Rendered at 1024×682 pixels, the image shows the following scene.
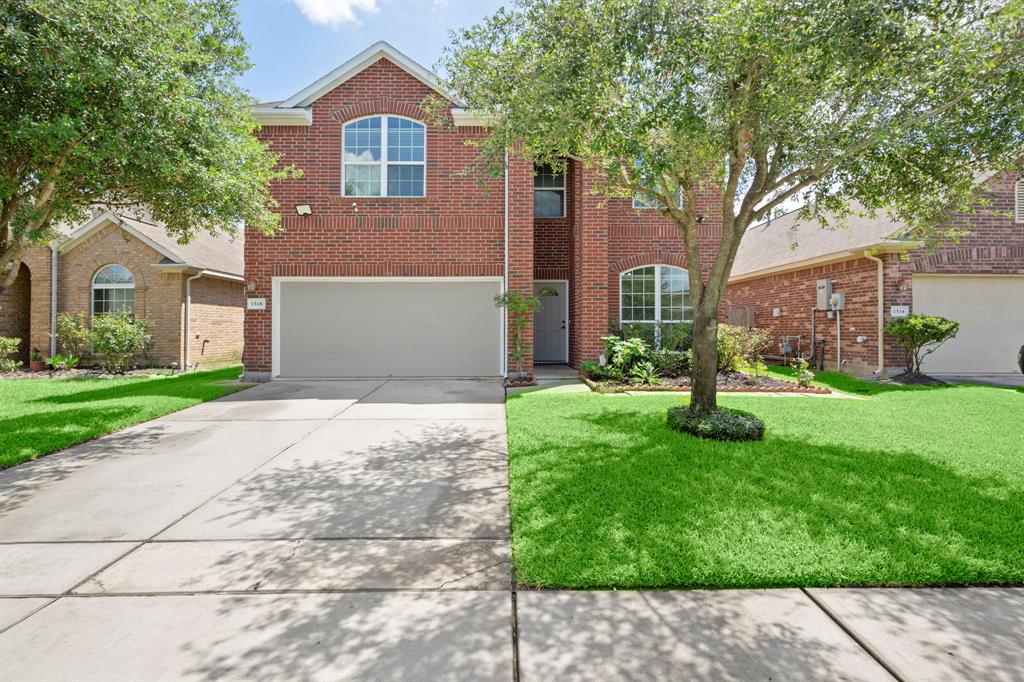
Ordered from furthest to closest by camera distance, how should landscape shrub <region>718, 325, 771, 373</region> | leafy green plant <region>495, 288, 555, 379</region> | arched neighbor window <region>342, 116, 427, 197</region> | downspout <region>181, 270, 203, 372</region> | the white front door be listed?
the white front door
downspout <region>181, 270, 203, 372</region>
arched neighbor window <region>342, 116, 427, 197</region>
landscape shrub <region>718, 325, 771, 373</region>
leafy green plant <region>495, 288, 555, 379</region>

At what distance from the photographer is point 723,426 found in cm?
562

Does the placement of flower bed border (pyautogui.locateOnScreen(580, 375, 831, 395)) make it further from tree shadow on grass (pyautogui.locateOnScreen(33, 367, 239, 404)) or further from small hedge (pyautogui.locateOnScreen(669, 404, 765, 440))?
tree shadow on grass (pyautogui.locateOnScreen(33, 367, 239, 404))

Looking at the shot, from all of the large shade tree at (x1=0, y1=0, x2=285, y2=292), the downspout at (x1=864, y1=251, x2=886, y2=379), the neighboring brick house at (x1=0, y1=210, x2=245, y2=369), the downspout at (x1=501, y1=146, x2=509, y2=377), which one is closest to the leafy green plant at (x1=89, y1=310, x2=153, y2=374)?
the neighboring brick house at (x1=0, y1=210, x2=245, y2=369)

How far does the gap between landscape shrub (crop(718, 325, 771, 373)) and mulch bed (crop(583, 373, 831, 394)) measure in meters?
0.47

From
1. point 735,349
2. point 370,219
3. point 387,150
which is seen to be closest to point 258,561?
point 370,219

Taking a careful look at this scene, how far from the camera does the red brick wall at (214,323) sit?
14086 millimetres

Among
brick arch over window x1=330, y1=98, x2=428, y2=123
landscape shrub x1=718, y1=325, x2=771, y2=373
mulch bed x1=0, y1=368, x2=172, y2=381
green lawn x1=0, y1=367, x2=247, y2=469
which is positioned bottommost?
green lawn x1=0, y1=367, x2=247, y2=469

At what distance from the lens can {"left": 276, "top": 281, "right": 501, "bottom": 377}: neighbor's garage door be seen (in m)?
11.1

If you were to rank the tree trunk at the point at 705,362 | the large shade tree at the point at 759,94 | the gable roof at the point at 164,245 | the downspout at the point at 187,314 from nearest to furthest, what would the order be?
the large shade tree at the point at 759,94 < the tree trunk at the point at 705,362 < the gable roof at the point at 164,245 < the downspout at the point at 187,314

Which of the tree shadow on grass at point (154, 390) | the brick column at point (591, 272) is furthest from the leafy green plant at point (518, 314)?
the tree shadow on grass at point (154, 390)

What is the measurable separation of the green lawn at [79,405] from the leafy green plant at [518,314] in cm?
568

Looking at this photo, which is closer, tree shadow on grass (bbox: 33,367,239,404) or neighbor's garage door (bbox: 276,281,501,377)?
tree shadow on grass (bbox: 33,367,239,404)

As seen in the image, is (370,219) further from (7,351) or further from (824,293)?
(824,293)

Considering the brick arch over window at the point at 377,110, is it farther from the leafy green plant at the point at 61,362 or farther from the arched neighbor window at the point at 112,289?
the leafy green plant at the point at 61,362
